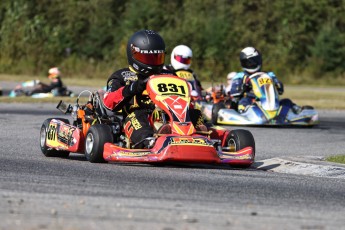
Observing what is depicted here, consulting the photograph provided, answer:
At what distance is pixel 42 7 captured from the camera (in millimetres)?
52625

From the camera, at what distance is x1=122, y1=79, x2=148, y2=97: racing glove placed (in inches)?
449

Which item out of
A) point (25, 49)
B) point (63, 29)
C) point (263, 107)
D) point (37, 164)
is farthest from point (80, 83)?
point (37, 164)

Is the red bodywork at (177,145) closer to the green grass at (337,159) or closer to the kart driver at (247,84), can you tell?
the green grass at (337,159)

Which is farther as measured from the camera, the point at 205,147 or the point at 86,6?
the point at 86,6

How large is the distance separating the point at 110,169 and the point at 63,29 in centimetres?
4033

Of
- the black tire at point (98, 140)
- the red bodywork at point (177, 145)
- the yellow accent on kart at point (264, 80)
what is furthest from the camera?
the yellow accent on kart at point (264, 80)

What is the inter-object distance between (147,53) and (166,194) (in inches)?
161

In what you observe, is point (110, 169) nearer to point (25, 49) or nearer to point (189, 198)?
point (189, 198)

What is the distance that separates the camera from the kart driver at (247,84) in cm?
1989

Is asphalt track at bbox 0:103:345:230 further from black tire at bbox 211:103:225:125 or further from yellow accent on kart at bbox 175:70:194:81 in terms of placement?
yellow accent on kart at bbox 175:70:194:81

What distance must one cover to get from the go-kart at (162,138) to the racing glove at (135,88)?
0.45 feet

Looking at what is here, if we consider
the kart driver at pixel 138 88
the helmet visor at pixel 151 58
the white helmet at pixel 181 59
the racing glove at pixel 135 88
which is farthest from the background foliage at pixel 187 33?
the racing glove at pixel 135 88

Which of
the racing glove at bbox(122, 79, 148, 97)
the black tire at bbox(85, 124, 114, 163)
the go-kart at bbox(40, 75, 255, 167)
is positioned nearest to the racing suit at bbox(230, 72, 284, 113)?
the go-kart at bbox(40, 75, 255, 167)

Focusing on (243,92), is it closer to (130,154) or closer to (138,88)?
(138,88)
